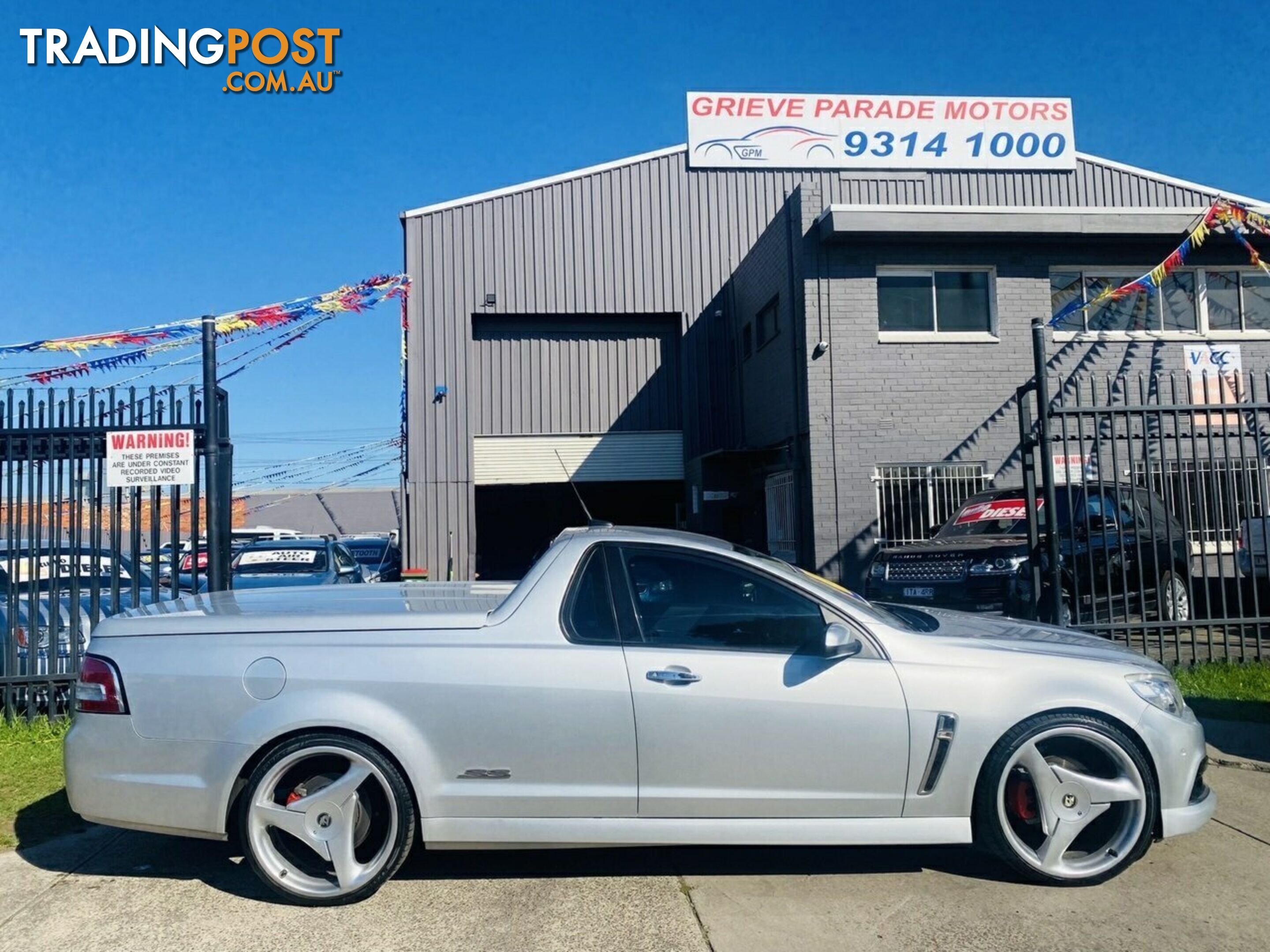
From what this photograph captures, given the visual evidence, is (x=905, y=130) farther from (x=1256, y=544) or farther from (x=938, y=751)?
(x=938, y=751)

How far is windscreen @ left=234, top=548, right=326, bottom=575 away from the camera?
45.0 ft

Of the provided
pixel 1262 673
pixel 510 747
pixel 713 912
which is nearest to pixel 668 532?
pixel 510 747

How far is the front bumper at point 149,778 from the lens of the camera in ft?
14.3

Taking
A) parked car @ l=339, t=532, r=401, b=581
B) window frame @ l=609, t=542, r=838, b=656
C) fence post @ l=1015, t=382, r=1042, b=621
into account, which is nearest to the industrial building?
parked car @ l=339, t=532, r=401, b=581

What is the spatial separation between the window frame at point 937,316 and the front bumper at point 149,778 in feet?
38.4

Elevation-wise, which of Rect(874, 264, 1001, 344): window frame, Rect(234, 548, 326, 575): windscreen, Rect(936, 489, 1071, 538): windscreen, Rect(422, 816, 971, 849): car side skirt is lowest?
Rect(422, 816, 971, 849): car side skirt

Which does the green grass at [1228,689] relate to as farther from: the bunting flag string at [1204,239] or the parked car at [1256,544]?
the bunting flag string at [1204,239]

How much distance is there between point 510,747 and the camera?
4.36 meters

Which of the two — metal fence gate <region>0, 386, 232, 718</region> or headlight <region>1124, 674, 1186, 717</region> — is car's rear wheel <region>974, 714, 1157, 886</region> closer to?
headlight <region>1124, 674, 1186, 717</region>

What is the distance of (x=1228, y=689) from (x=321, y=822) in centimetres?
667

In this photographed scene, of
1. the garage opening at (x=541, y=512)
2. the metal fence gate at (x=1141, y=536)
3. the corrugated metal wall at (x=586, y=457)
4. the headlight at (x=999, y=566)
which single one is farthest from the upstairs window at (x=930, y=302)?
the garage opening at (x=541, y=512)

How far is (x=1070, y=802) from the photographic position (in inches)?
176

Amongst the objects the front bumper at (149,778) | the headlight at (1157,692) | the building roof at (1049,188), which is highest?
the building roof at (1049,188)

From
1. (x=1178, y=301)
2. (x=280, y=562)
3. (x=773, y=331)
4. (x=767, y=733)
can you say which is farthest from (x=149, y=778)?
(x=1178, y=301)
